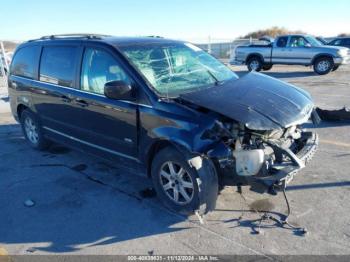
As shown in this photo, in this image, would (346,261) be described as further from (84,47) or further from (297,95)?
(84,47)

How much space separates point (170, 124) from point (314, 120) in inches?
82.7

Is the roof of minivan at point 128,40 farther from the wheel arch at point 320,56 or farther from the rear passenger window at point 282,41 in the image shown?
the rear passenger window at point 282,41

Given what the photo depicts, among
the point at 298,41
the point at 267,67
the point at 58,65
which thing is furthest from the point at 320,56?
the point at 58,65

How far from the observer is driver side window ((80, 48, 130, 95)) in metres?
4.27

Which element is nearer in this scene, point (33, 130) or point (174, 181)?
point (174, 181)

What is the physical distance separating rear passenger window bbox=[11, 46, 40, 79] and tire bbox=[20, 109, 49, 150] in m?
0.69

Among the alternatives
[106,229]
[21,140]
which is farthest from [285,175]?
[21,140]

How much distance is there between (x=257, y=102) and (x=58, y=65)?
10.0 ft

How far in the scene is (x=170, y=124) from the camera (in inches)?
146

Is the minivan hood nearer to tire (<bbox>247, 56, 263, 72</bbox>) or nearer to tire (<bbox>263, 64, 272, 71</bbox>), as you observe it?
tire (<bbox>247, 56, 263, 72</bbox>)

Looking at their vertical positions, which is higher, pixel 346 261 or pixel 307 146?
pixel 307 146

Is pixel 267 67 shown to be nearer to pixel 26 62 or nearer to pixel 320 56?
pixel 320 56

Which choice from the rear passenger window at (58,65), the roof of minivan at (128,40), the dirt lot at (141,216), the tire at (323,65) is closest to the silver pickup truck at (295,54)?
the tire at (323,65)

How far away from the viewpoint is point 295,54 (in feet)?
54.9
